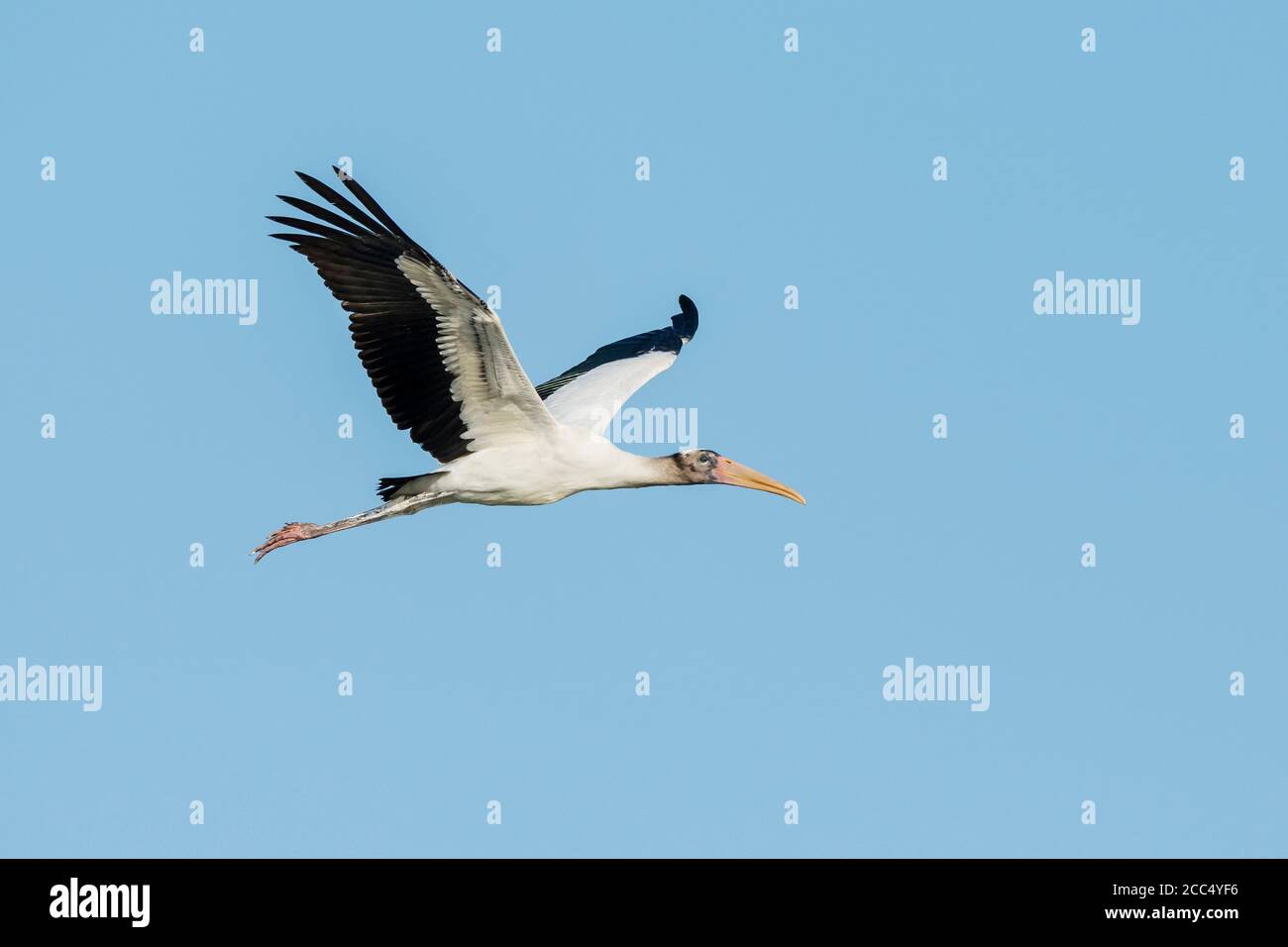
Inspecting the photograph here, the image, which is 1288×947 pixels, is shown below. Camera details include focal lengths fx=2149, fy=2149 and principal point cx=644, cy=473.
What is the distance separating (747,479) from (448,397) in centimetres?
366

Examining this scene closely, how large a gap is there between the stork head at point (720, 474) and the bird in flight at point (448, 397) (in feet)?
0.04

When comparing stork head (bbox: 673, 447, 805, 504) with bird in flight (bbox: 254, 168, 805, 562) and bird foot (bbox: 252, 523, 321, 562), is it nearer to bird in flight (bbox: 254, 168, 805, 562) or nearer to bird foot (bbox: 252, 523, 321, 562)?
bird in flight (bbox: 254, 168, 805, 562)

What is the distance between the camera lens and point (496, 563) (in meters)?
26.5

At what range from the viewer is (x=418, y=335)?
20.7 metres

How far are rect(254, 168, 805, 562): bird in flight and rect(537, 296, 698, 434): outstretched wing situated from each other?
14 cm

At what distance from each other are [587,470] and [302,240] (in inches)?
148

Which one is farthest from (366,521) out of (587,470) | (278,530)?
(587,470)

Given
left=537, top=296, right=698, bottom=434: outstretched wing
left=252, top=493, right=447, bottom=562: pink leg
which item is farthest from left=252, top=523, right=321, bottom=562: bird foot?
left=537, top=296, right=698, bottom=434: outstretched wing

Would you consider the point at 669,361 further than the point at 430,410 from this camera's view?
Yes

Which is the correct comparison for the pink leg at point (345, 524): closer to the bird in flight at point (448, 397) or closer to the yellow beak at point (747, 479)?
the bird in flight at point (448, 397)

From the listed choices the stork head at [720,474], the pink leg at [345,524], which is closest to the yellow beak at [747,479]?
the stork head at [720,474]

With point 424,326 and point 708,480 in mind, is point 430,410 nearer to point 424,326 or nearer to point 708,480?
point 424,326

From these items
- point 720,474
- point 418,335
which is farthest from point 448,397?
point 720,474

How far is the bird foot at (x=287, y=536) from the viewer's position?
72.7 ft
